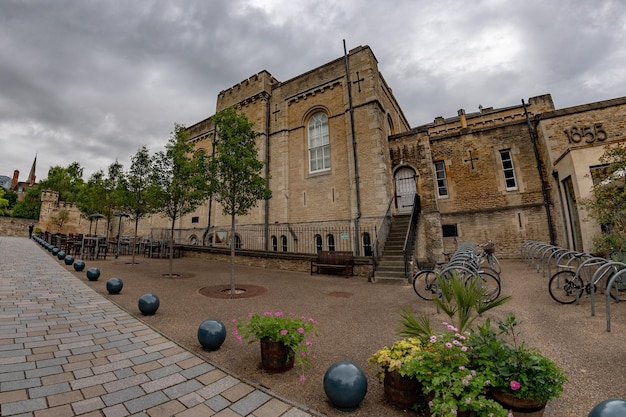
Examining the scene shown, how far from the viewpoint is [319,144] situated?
16188 millimetres

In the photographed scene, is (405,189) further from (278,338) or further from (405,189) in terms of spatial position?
(278,338)

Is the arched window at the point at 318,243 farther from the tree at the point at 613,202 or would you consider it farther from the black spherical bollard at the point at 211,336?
the black spherical bollard at the point at 211,336

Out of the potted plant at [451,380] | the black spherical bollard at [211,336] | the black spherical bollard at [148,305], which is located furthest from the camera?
the black spherical bollard at [148,305]

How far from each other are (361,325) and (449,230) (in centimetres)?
1229

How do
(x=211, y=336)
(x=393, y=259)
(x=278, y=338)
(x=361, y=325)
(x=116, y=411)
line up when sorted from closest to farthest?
(x=116, y=411), (x=278, y=338), (x=211, y=336), (x=361, y=325), (x=393, y=259)

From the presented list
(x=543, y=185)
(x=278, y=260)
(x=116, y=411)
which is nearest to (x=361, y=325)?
(x=116, y=411)

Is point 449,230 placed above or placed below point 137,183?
Result: below

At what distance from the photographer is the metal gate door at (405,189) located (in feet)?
48.3

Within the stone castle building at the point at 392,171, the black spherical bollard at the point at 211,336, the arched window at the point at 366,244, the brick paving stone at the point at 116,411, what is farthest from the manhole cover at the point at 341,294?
the arched window at the point at 366,244

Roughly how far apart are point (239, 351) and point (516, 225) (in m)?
15.3

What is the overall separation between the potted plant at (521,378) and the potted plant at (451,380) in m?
0.09

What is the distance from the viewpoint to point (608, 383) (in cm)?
278

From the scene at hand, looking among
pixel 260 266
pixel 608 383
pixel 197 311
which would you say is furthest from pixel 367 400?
pixel 260 266

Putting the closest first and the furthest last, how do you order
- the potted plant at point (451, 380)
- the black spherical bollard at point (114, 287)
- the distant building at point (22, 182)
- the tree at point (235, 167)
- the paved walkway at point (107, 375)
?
1. the potted plant at point (451, 380)
2. the paved walkway at point (107, 375)
3. the black spherical bollard at point (114, 287)
4. the tree at point (235, 167)
5. the distant building at point (22, 182)
